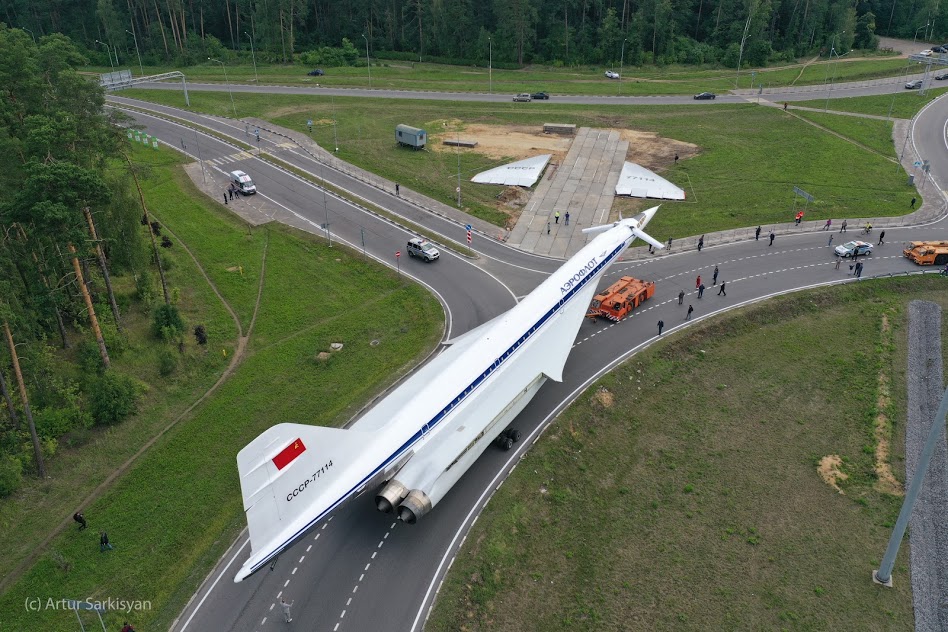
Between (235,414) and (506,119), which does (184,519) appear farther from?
(506,119)

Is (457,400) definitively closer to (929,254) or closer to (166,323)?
(166,323)

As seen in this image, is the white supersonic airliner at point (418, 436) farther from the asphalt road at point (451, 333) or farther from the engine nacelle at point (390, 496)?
the asphalt road at point (451, 333)

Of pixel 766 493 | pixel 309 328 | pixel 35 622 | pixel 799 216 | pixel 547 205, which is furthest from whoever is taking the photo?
pixel 547 205

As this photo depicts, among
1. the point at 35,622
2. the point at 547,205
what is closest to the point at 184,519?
the point at 35,622

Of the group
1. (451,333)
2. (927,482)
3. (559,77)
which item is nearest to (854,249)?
(927,482)

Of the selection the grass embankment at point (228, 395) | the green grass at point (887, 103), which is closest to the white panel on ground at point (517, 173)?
the grass embankment at point (228, 395)
